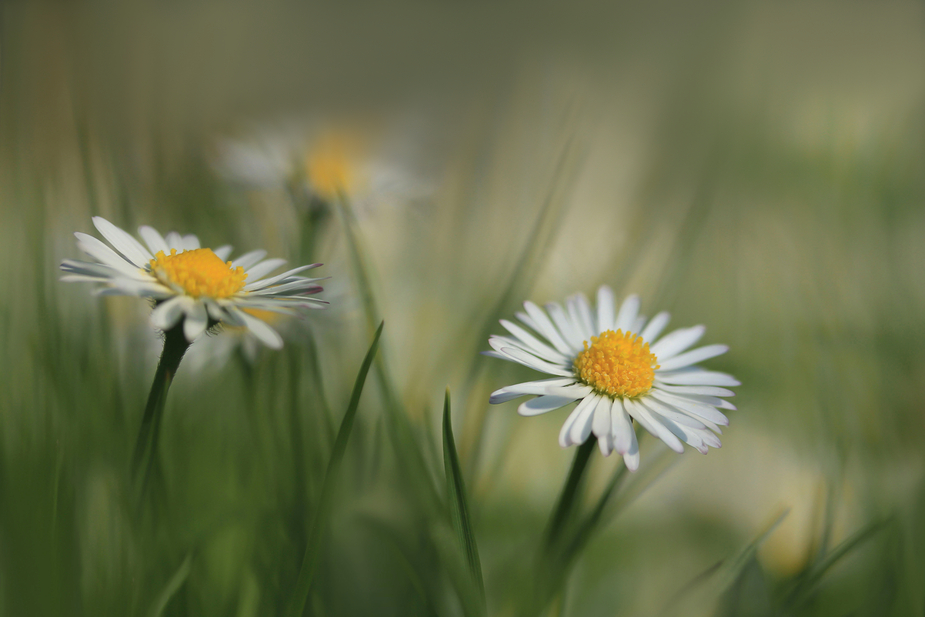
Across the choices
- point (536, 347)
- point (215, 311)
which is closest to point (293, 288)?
point (215, 311)

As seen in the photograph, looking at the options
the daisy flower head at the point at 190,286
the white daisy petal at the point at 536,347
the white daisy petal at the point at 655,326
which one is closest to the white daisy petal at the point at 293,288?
the daisy flower head at the point at 190,286

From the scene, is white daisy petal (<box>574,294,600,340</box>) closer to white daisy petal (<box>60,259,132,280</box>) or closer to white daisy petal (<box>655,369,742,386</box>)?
white daisy petal (<box>655,369,742,386</box>)

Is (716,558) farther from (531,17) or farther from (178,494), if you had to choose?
(531,17)

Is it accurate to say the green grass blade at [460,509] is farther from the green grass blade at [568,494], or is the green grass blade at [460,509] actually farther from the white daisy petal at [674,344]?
the white daisy petal at [674,344]

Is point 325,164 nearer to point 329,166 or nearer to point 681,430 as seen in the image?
point 329,166

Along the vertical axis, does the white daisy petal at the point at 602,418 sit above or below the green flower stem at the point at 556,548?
above

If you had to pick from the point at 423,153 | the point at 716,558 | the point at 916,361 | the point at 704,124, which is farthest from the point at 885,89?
the point at 716,558
